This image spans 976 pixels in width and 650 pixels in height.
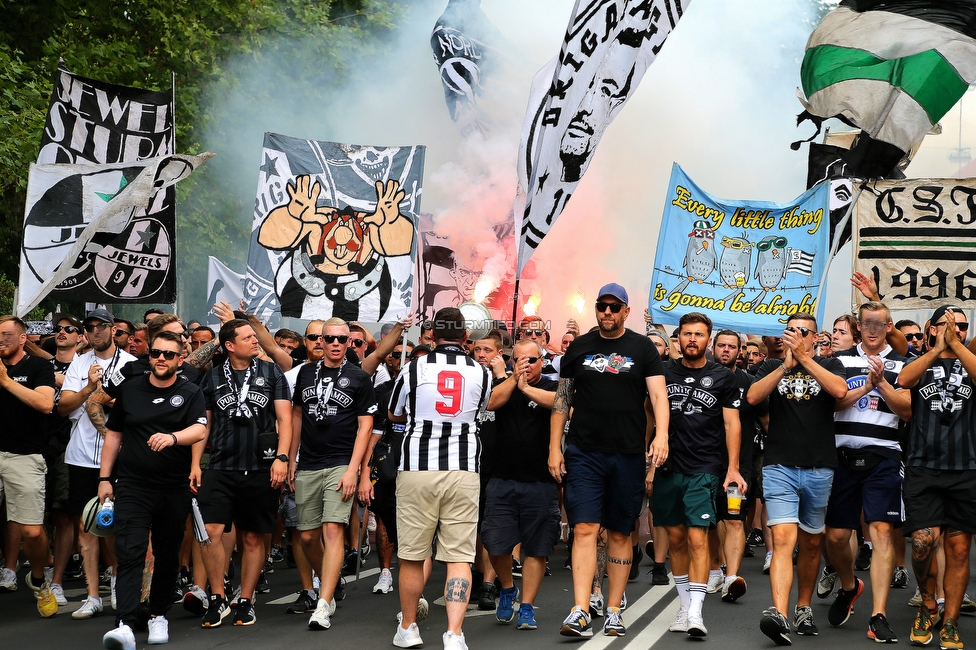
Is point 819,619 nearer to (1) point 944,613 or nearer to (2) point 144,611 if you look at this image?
(1) point 944,613

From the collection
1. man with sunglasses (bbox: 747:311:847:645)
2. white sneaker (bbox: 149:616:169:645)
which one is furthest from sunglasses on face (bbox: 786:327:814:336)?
white sneaker (bbox: 149:616:169:645)

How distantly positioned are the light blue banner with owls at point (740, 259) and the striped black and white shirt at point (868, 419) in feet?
12.2

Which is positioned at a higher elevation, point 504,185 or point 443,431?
point 504,185

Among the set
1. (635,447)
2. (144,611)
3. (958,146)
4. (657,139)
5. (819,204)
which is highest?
(958,146)

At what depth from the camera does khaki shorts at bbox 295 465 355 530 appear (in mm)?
7934

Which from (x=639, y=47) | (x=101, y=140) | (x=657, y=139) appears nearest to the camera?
(x=639, y=47)

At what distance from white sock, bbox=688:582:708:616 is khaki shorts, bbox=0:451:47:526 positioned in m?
4.73

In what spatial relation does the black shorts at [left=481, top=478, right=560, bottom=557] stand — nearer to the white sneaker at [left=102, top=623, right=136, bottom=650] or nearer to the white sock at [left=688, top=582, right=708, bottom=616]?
the white sock at [left=688, top=582, right=708, bottom=616]

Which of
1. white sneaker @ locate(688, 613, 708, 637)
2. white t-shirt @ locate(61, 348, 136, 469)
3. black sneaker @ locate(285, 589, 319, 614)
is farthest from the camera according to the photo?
white t-shirt @ locate(61, 348, 136, 469)

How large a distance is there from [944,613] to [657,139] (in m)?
29.1

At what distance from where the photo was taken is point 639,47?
10.3 metres

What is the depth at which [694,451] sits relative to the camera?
789 centimetres

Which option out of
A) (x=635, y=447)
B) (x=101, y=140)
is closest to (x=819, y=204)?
(x=635, y=447)

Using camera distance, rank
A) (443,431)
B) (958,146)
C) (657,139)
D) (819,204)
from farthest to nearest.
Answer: (958,146), (657,139), (819,204), (443,431)
